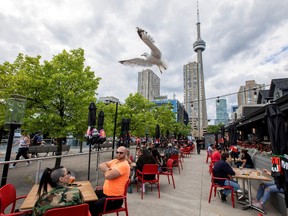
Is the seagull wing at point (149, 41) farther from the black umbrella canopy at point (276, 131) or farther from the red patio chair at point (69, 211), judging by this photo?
the red patio chair at point (69, 211)

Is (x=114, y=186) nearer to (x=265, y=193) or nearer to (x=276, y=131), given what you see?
(x=276, y=131)

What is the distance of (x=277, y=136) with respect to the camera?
11.1ft

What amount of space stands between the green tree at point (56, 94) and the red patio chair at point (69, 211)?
5.39m

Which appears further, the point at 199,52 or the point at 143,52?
the point at 199,52

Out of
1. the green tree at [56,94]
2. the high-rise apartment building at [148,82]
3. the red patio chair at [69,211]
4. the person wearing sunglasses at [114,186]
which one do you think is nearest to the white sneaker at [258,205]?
the person wearing sunglasses at [114,186]

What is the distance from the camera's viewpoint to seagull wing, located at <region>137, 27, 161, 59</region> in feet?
16.0

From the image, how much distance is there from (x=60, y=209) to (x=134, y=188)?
449cm

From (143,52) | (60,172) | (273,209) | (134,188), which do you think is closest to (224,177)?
(273,209)

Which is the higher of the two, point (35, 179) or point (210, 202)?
point (35, 179)

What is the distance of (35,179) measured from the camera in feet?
14.2

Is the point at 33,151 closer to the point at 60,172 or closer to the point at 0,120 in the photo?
the point at 0,120

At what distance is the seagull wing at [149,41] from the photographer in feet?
16.0

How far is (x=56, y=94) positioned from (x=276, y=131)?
736 centimetres

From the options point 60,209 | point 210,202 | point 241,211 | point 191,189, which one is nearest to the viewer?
point 60,209
